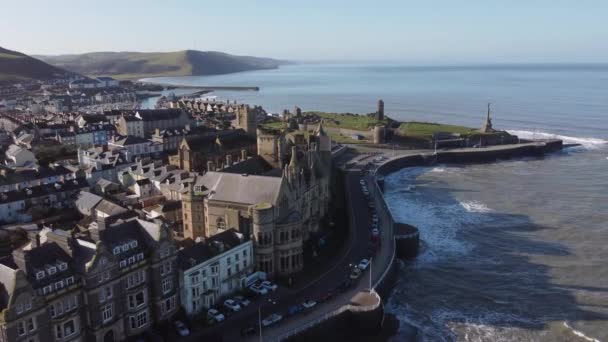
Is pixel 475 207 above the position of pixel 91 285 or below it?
below

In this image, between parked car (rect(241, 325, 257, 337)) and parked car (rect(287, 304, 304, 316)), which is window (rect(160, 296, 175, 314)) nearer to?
parked car (rect(241, 325, 257, 337))

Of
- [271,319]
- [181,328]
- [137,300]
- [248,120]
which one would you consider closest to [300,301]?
[271,319]

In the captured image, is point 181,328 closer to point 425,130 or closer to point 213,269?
point 213,269

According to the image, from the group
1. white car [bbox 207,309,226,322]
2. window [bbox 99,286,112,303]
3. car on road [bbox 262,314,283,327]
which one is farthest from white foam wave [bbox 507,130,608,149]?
window [bbox 99,286,112,303]

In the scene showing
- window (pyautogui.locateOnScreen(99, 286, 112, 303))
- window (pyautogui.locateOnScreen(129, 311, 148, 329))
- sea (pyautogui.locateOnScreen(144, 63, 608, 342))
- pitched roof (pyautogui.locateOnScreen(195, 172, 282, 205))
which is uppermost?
pitched roof (pyautogui.locateOnScreen(195, 172, 282, 205))

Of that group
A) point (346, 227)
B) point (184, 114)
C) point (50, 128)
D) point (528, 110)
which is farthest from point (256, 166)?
point (528, 110)

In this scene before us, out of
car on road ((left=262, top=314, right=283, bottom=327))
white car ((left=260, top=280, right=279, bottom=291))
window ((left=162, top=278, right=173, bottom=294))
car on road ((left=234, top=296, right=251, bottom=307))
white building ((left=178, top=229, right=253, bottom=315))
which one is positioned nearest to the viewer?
car on road ((left=262, top=314, right=283, bottom=327))
